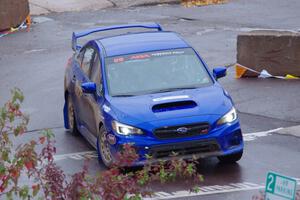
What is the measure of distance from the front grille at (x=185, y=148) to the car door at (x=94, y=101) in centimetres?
124

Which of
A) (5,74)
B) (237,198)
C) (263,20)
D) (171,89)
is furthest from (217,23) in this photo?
(237,198)

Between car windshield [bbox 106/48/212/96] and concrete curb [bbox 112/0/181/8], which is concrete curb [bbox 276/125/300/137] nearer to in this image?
car windshield [bbox 106/48/212/96]

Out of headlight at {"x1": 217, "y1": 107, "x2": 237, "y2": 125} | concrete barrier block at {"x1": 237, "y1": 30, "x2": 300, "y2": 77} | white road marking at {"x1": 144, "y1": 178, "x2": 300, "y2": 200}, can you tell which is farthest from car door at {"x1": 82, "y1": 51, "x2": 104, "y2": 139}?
concrete barrier block at {"x1": 237, "y1": 30, "x2": 300, "y2": 77}

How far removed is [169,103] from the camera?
38.3ft

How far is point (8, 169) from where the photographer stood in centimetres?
646

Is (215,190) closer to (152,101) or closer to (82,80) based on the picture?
(152,101)

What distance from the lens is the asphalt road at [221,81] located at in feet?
39.2

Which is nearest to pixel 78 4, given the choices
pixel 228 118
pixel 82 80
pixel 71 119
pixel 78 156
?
pixel 71 119

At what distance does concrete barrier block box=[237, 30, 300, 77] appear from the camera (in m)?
17.9

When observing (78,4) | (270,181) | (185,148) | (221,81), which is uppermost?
(270,181)

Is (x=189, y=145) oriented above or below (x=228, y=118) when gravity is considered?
below

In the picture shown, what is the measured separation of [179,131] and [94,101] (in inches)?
71.1

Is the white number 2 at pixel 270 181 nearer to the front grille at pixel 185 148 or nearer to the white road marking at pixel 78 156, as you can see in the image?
the front grille at pixel 185 148

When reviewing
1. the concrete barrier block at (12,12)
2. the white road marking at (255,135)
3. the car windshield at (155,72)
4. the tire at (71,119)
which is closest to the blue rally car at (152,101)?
the car windshield at (155,72)
